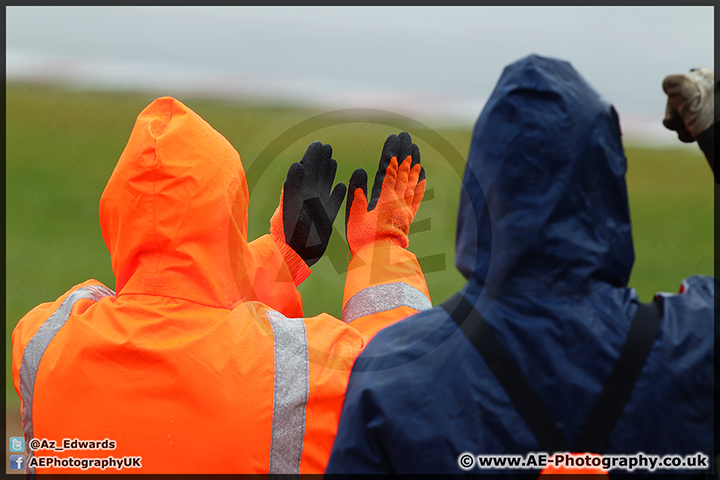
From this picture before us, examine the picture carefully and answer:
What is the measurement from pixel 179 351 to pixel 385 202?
1.03m

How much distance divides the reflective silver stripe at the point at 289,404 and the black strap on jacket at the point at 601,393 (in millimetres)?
503

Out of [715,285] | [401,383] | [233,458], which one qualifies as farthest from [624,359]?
[233,458]

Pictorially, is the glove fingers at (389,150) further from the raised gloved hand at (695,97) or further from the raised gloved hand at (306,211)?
the raised gloved hand at (695,97)

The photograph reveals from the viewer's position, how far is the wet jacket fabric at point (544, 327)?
1172mm

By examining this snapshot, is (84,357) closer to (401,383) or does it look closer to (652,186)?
(401,383)

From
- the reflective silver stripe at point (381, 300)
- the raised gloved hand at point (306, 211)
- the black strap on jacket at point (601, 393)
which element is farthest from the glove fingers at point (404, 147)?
the black strap on jacket at point (601, 393)

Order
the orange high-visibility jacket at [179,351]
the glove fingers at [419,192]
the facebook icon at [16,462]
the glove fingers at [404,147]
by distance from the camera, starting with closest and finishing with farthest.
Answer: the orange high-visibility jacket at [179,351] < the facebook icon at [16,462] < the glove fingers at [404,147] < the glove fingers at [419,192]

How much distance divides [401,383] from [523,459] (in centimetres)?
24

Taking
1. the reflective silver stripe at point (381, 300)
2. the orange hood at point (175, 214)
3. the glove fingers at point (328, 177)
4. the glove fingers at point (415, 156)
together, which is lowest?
the reflective silver stripe at point (381, 300)

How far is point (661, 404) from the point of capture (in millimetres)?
1171

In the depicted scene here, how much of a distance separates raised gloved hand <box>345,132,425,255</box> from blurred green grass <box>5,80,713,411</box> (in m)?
4.81

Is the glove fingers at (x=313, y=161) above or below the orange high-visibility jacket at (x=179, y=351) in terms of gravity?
above

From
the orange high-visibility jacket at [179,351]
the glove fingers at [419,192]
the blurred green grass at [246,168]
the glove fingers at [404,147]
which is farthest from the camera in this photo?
the blurred green grass at [246,168]

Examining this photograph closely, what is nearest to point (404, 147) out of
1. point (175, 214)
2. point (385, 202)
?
point (385, 202)
